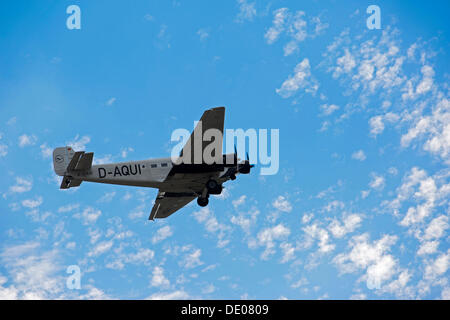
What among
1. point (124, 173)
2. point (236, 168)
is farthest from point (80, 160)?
point (236, 168)

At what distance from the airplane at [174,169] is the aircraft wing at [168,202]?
7.20 ft

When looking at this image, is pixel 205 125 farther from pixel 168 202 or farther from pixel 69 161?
pixel 168 202

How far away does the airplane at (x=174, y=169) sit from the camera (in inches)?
1550

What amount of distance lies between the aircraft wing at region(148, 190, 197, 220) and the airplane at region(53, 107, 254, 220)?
219 centimetres

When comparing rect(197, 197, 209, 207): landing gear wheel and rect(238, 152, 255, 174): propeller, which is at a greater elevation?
rect(238, 152, 255, 174): propeller

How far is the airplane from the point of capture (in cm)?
3938

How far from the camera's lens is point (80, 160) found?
39.6m

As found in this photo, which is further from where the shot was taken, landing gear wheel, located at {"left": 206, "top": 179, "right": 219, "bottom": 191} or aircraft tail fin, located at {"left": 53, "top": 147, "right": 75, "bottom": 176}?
landing gear wheel, located at {"left": 206, "top": 179, "right": 219, "bottom": 191}

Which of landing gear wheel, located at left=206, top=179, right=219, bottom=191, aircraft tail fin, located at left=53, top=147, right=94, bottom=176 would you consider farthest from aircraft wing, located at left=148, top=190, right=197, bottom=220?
aircraft tail fin, located at left=53, top=147, right=94, bottom=176

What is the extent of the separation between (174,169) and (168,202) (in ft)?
28.4

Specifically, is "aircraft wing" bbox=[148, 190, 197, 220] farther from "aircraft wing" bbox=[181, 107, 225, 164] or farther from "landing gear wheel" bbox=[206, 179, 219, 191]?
"aircraft wing" bbox=[181, 107, 225, 164]

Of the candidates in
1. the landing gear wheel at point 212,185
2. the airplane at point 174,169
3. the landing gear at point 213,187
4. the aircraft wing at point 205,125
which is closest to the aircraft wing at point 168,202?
the airplane at point 174,169
